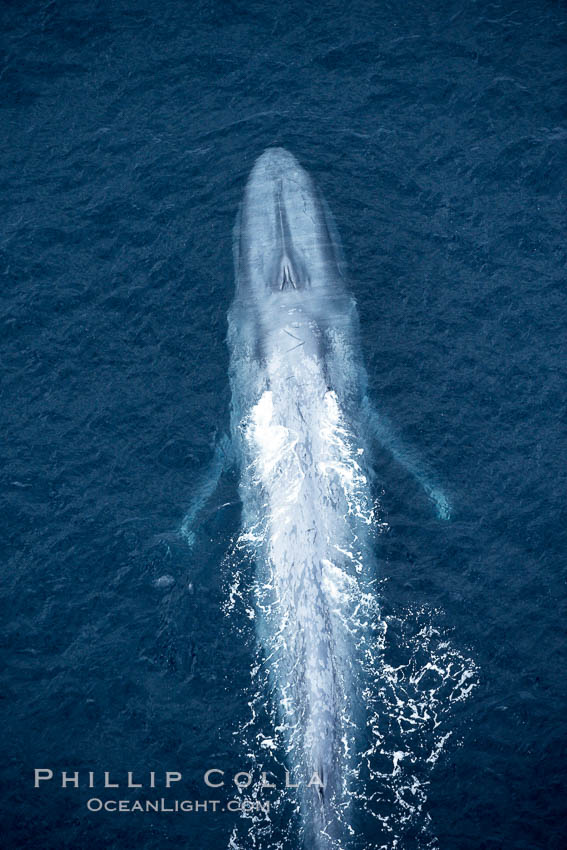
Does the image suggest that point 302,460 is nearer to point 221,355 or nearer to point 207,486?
point 207,486

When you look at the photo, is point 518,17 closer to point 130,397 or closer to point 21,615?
point 130,397

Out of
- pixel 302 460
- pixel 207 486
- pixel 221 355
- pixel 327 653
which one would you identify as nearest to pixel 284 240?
pixel 221 355

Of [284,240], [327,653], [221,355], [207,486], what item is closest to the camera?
[327,653]

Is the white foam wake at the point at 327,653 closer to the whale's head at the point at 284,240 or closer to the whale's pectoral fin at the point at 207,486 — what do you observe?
the whale's pectoral fin at the point at 207,486

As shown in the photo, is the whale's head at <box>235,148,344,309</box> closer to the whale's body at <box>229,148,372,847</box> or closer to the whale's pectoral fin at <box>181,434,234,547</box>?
the whale's body at <box>229,148,372,847</box>

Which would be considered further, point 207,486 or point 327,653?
point 207,486

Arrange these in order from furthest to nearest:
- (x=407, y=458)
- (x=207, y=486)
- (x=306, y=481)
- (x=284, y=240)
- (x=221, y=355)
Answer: (x=284, y=240) < (x=221, y=355) < (x=407, y=458) < (x=207, y=486) < (x=306, y=481)

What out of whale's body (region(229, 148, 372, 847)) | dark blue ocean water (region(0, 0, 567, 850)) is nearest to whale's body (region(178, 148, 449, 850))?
whale's body (region(229, 148, 372, 847))

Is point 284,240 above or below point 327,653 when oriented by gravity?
above
